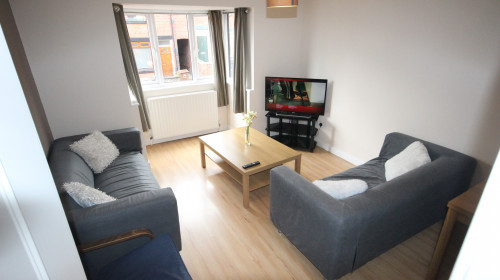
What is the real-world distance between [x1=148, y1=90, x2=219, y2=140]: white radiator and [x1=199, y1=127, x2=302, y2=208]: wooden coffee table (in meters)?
1.16

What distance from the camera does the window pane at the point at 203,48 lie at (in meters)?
4.63

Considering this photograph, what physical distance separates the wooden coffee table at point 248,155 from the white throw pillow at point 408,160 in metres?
1.02

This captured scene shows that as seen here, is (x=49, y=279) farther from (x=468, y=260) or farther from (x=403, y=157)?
(x=403, y=157)

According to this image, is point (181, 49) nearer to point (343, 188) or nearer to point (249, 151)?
point (249, 151)

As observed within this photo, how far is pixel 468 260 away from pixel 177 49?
487 centimetres

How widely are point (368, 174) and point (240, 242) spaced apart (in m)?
1.52

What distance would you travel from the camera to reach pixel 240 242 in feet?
8.25

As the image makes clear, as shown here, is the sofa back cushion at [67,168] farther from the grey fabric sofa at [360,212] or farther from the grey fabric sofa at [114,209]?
the grey fabric sofa at [360,212]

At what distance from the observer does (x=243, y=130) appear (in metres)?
3.96

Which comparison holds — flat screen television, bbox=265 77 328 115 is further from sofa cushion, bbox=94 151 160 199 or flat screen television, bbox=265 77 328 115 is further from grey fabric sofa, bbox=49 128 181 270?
grey fabric sofa, bbox=49 128 181 270

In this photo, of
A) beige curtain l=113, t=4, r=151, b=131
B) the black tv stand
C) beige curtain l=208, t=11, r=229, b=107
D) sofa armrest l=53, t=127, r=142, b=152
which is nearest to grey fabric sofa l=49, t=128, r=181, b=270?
sofa armrest l=53, t=127, r=142, b=152

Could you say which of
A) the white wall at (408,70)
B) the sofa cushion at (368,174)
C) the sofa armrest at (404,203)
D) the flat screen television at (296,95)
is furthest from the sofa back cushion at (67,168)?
the white wall at (408,70)

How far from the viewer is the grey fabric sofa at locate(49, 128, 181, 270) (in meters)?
1.82

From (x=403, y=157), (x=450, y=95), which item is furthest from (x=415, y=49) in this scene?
(x=403, y=157)
